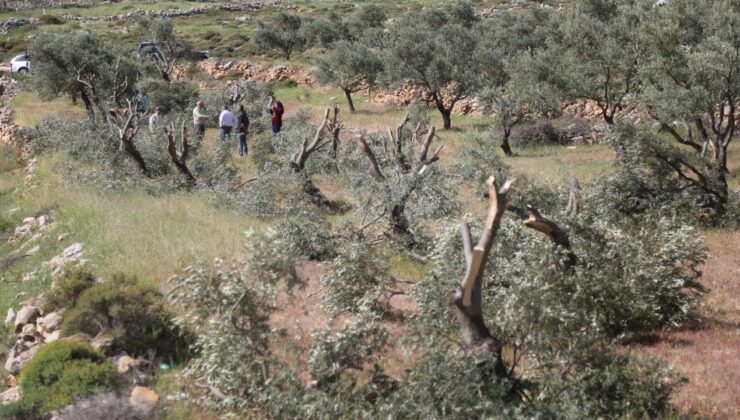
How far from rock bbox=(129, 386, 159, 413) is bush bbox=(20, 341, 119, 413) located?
320 mm

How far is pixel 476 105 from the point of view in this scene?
31.6m

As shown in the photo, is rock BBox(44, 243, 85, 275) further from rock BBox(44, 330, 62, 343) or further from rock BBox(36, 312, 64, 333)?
rock BBox(44, 330, 62, 343)

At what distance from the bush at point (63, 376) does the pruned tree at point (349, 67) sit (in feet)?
86.8

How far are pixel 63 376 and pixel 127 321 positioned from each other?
120 centimetres

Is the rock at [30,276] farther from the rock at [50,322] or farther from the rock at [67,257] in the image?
the rock at [50,322]

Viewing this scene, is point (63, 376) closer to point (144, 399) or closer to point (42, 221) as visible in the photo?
point (144, 399)

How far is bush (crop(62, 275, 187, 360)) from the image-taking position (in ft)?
27.7

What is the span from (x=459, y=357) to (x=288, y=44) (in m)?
50.0

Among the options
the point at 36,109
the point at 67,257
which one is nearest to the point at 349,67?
the point at 36,109

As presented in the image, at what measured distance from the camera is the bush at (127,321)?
844cm

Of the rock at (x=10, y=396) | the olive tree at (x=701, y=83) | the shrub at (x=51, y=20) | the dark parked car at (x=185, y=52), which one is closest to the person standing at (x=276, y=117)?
the olive tree at (x=701, y=83)

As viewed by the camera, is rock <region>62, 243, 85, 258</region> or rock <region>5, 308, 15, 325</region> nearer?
rock <region>5, 308, 15, 325</region>

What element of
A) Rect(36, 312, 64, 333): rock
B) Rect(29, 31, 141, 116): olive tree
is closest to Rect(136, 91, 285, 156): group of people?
Rect(29, 31, 141, 116): olive tree

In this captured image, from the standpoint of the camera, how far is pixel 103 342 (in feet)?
27.1
